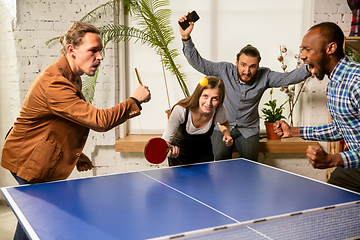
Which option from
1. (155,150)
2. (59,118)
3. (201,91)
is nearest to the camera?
(59,118)

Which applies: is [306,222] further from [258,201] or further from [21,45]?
[21,45]

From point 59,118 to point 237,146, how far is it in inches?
85.4

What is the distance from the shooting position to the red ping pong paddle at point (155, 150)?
2346 millimetres

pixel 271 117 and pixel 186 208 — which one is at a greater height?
pixel 271 117

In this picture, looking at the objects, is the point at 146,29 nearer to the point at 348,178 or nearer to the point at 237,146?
the point at 237,146

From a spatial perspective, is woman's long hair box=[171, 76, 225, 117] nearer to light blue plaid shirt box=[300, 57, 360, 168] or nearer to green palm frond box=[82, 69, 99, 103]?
light blue plaid shirt box=[300, 57, 360, 168]

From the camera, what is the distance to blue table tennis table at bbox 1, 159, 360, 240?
1.53m

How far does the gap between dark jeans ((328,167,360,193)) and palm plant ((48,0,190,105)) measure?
1.87 m

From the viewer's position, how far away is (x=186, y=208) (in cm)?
178

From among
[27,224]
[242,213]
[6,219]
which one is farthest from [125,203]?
[6,219]

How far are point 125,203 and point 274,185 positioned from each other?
922mm

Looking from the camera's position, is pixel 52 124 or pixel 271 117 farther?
pixel 271 117

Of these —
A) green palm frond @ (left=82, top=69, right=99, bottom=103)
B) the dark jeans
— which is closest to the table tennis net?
the dark jeans

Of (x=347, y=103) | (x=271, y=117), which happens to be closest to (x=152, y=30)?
(x=271, y=117)
